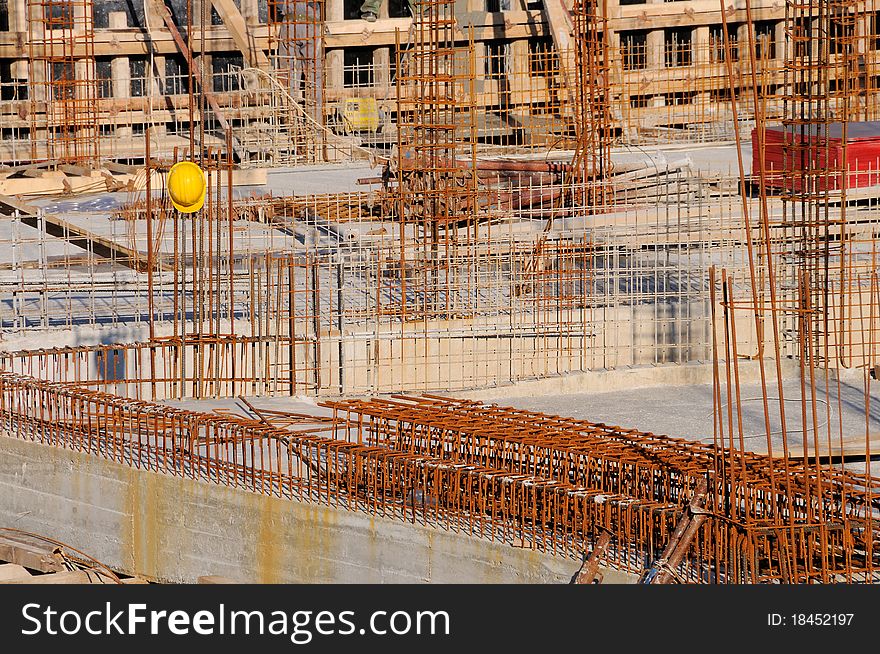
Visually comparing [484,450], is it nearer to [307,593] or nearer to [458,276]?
[307,593]

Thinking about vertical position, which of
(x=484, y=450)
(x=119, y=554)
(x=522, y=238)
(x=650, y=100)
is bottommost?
(x=119, y=554)

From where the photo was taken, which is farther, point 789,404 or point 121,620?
point 789,404

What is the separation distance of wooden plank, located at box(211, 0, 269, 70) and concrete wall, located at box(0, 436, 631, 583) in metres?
18.0

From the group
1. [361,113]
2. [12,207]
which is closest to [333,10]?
[361,113]

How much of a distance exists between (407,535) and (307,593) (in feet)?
5.16

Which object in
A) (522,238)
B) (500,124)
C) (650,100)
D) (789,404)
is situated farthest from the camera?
(650,100)

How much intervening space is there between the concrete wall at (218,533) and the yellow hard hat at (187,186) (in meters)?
2.94

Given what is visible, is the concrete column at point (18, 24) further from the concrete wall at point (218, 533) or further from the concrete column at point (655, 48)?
the concrete wall at point (218, 533)

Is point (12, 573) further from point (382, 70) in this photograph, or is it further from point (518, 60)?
point (518, 60)

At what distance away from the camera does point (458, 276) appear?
58.6 ft

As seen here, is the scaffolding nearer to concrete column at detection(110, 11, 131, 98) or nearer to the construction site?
the construction site

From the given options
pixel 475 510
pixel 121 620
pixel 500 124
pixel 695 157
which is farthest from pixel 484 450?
pixel 500 124

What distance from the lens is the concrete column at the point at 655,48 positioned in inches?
1294

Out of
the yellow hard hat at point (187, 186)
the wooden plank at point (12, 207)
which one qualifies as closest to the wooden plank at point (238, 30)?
the wooden plank at point (12, 207)
